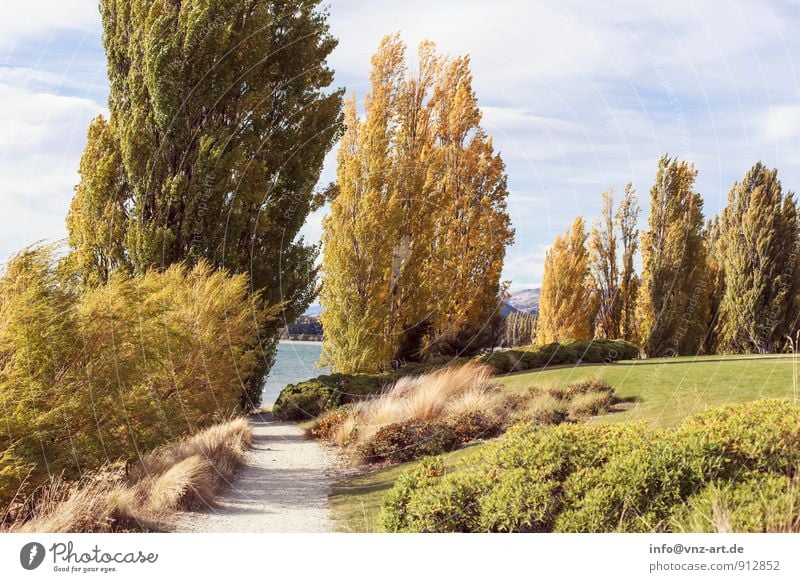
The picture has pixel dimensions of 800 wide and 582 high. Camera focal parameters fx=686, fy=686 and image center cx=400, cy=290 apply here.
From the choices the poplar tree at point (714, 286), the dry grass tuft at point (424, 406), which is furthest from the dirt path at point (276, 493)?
Answer: the poplar tree at point (714, 286)

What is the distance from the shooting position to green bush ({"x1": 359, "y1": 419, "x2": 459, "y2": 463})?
31.8 feet

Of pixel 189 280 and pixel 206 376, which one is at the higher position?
pixel 189 280

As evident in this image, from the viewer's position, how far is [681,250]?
2345cm

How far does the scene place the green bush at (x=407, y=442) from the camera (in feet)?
31.8

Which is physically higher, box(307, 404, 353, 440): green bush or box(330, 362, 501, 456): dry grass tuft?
box(330, 362, 501, 456): dry grass tuft

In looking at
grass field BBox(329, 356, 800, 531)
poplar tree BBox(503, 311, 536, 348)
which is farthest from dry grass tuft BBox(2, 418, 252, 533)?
poplar tree BBox(503, 311, 536, 348)

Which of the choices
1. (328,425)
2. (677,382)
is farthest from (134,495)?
(677,382)

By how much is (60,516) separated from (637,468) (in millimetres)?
5040

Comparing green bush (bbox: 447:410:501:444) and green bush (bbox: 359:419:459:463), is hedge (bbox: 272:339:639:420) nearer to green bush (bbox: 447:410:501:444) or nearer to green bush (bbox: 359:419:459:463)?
green bush (bbox: 359:419:459:463)

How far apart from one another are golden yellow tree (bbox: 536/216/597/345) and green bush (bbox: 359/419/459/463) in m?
15.4

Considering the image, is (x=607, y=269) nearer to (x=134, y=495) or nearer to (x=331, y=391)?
(x=331, y=391)
